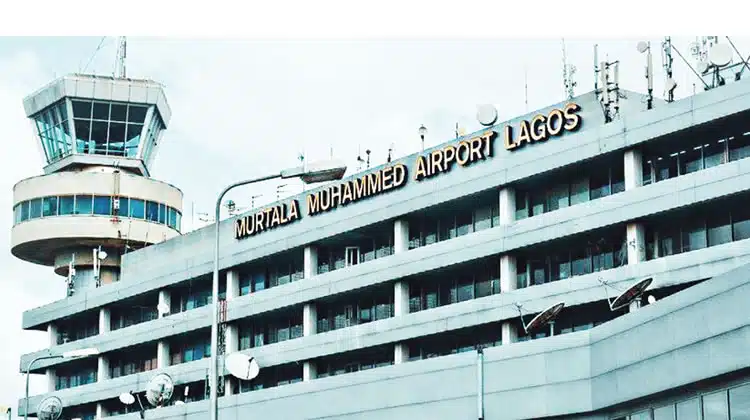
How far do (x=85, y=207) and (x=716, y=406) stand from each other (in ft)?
209

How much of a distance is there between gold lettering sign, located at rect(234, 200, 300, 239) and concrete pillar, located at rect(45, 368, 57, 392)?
80.4 ft

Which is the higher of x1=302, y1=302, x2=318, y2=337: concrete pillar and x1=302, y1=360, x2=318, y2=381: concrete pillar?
x1=302, y1=302, x2=318, y2=337: concrete pillar

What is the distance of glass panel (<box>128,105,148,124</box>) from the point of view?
8880cm

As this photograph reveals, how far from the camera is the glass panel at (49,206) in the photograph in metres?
87.8

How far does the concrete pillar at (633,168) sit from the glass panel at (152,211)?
45.6 m

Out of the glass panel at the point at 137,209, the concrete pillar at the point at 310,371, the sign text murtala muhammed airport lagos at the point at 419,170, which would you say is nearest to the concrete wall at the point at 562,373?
the concrete pillar at the point at 310,371

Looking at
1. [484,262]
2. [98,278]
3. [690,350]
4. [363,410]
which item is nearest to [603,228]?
[484,262]

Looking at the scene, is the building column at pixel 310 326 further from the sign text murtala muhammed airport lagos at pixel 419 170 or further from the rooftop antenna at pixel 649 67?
the rooftop antenna at pixel 649 67

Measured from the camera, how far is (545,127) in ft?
178

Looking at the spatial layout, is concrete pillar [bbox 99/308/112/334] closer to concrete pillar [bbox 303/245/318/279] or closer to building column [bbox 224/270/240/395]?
building column [bbox 224/270/240/395]

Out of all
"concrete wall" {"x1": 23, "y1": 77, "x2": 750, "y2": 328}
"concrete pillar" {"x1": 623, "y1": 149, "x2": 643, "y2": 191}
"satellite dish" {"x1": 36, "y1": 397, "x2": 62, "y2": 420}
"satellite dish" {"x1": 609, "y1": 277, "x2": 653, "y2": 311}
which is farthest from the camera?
"satellite dish" {"x1": 36, "y1": 397, "x2": 62, "y2": 420}

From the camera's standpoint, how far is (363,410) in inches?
1999

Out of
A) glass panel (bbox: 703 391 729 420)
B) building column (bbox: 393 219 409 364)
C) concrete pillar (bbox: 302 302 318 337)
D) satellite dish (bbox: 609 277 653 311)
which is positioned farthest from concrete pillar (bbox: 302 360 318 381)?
glass panel (bbox: 703 391 729 420)

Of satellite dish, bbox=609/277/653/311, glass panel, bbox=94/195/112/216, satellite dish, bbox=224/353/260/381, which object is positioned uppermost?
glass panel, bbox=94/195/112/216
